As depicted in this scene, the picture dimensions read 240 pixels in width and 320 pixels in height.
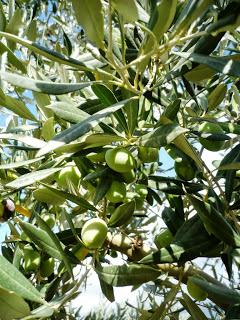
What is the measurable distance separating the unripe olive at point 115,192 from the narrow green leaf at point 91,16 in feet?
1.27

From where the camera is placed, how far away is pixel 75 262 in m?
1.24

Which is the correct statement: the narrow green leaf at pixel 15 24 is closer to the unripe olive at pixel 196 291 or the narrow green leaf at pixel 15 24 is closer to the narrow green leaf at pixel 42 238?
the narrow green leaf at pixel 42 238

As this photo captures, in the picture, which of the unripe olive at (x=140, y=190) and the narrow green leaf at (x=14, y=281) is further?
the unripe olive at (x=140, y=190)

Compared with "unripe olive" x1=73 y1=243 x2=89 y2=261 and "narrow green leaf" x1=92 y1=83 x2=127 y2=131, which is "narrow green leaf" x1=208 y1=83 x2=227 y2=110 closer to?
"narrow green leaf" x1=92 y1=83 x2=127 y2=131

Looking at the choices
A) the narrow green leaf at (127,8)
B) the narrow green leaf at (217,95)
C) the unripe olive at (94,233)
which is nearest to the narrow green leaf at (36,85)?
the narrow green leaf at (127,8)

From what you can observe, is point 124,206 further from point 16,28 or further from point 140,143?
point 16,28

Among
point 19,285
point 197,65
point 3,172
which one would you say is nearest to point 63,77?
point 3,172

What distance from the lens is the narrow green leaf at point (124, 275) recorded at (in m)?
1.12

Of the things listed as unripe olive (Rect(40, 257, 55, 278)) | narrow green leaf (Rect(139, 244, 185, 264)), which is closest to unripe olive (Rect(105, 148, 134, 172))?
narrow green leaf (Rect(139, 244, 185, 264))

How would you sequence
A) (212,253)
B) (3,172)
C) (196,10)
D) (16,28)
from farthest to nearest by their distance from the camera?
(3,172)
(16,28)
(212,253)
(196,10)

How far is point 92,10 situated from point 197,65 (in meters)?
0.33

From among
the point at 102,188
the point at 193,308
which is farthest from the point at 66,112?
the point at 193,308

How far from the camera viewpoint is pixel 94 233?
1.17 metres

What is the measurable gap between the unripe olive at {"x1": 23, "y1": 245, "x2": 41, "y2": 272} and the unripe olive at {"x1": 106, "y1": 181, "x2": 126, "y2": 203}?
41cm
